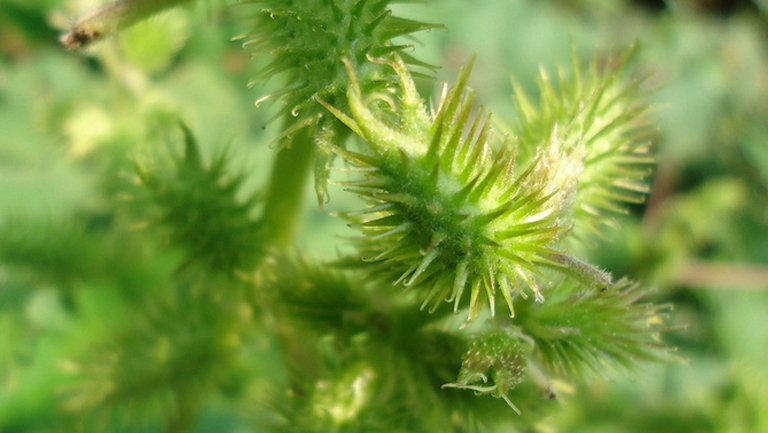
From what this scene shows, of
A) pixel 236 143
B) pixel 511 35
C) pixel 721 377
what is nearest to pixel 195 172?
pixel 236 143

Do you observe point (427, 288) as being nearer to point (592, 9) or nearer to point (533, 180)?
point (533, 180)

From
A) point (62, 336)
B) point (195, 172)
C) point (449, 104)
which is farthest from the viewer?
point (62, 336)

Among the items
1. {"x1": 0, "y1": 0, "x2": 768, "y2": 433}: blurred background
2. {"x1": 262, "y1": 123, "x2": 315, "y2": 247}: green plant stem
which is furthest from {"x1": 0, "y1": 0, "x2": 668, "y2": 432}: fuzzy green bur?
{"x1": 0, "y1": 0, "x2": 768, "y2": 433}: blurred background

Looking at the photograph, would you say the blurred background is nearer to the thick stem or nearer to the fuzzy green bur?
the fuzzy green bur

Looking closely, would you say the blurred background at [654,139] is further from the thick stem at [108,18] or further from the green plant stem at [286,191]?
the thick stem at [108,18]

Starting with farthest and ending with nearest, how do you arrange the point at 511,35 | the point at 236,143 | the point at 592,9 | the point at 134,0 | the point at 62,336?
the point at 592,9 < the point at 511,35 < the point at 236,143 < the point at 62,336 < the point at 134,0
